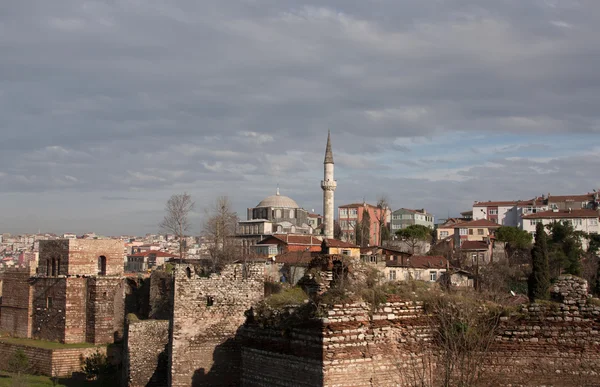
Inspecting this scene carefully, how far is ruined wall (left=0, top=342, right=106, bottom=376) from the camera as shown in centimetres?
2597

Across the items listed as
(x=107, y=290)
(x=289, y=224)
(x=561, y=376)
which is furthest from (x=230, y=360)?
(x=289, y=224)

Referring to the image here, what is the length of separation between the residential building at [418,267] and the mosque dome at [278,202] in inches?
1549

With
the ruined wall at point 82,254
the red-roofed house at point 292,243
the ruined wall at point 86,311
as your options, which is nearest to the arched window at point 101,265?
the ruined wall at point 82,254

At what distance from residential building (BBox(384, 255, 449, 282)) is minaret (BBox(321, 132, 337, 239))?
897 inches

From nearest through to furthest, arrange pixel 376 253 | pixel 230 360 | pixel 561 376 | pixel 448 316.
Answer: pixel 561 376 < pixel 448 316 < pixel 230 360 < pixel 376 253

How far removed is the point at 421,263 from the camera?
47.9m

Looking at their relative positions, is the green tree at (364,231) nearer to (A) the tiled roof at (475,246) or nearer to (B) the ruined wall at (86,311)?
(A) the tiled roof at (475,246)

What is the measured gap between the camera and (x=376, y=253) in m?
49.0

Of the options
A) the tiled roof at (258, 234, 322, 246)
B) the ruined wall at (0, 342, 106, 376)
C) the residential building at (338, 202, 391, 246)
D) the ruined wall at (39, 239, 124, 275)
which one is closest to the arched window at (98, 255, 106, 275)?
the ruined wall at (39, 239, 124, 275)

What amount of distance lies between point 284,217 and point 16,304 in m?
55.4

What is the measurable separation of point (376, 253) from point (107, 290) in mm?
23963

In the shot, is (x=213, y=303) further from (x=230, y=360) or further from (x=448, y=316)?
(x=448, y=316)

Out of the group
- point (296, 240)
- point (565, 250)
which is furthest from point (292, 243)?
point (565, 250)

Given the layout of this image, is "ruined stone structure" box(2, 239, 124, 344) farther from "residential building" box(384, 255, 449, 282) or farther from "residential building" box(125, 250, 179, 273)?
"residential building" box(125, 250, 179, 273)
